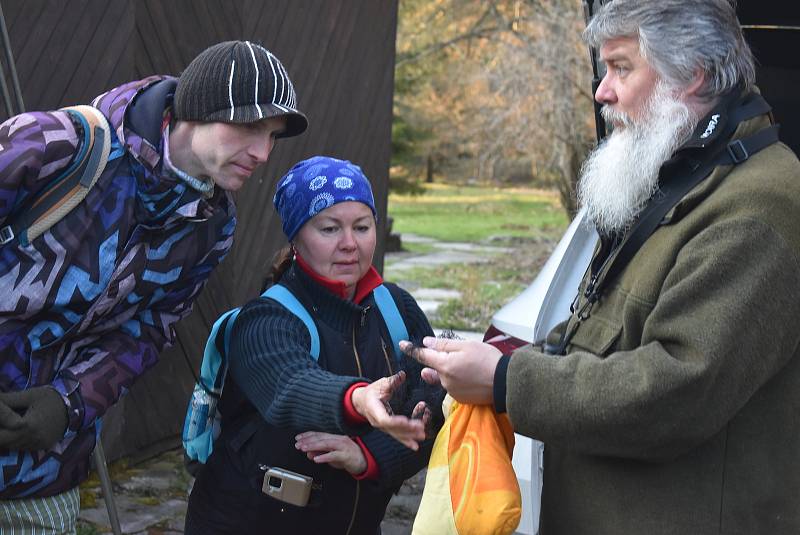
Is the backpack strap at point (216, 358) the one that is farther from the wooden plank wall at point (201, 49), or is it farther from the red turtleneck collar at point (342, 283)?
the wooden plank wall at point (201, 49)

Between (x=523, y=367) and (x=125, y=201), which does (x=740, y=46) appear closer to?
(x=523, y=367)

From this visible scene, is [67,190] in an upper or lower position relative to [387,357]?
upper

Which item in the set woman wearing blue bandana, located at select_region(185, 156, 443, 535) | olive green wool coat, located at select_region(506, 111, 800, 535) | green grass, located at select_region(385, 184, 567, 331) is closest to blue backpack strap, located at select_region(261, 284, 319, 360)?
woman wearing blue bandana, located at select_region(185, 156, 443, 535)

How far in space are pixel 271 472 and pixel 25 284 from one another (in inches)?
30.8

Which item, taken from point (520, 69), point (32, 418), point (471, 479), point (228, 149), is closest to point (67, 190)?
point (228, 149)

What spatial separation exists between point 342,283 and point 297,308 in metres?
0.15

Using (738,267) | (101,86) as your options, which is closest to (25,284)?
(738,267)

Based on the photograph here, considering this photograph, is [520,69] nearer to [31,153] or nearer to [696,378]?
[31,153]

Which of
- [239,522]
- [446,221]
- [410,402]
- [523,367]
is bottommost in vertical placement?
[446,221]

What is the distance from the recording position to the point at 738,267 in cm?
191

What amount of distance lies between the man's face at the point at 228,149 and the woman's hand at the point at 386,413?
685mm

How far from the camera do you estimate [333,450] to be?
8.71 feet

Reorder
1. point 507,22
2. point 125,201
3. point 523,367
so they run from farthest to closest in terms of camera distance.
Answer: point 507,22
point 125,201
point 523,367

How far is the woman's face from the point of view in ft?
9.31
